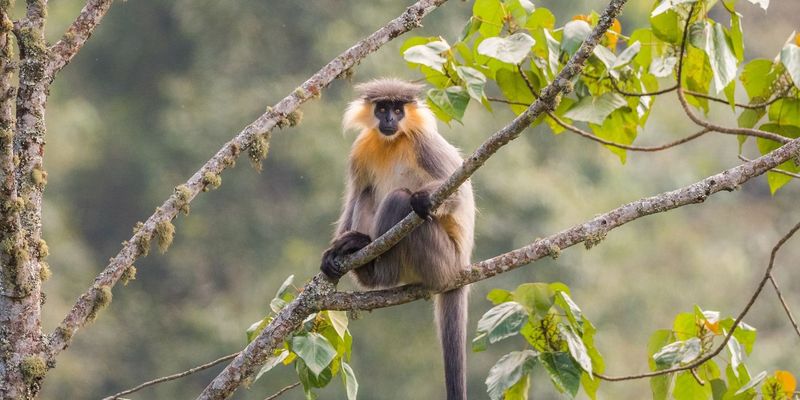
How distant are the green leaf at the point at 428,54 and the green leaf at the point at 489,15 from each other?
0.78 ft

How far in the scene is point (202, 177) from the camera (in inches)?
170

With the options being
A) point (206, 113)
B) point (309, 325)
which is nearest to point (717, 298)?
point (206, 113)

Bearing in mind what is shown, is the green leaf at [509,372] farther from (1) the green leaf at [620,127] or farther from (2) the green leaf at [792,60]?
(2) the green leaf at [792,60]

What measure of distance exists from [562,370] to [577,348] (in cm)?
10

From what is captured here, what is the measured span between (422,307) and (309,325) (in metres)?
12.8

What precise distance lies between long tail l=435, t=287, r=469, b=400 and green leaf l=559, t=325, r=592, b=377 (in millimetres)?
1313

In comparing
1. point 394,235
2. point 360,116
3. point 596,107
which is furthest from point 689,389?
point 360,116

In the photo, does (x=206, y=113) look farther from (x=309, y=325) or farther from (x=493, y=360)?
(x=309, y=325)

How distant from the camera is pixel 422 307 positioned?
17484 millimetres

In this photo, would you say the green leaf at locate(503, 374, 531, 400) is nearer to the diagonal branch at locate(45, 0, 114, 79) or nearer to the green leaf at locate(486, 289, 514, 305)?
the green leaf at locate(486, 289, 514, 305)

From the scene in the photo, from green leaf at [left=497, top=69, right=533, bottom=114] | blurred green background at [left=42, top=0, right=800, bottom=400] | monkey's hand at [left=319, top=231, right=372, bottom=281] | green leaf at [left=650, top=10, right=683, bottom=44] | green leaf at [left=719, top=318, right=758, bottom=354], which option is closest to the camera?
green leaf at [left=719, top=318, right=758, bottom=354]

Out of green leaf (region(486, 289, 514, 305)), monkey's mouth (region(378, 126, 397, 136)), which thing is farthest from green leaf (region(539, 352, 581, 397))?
monkey's mouth (region(378, 126, 397, 136))

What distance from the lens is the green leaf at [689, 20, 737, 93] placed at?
461 centimetres

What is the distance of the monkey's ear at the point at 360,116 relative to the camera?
7.04 meters
